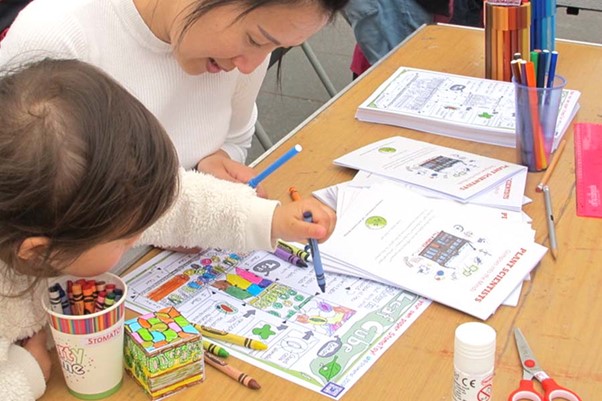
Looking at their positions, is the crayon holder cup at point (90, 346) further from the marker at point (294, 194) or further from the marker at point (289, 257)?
the marker at point (294, 194)

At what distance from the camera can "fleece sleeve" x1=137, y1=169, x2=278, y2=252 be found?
112 centimetres

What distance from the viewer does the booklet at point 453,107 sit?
1.50m

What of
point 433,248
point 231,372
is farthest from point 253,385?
point 433,248

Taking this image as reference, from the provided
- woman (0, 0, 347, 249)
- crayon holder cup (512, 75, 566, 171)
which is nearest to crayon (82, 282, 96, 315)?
woman (0, 0, 347, 249)

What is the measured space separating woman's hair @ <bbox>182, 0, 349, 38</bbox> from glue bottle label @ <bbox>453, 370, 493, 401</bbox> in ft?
1.67

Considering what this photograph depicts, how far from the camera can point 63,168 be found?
2.64 ft

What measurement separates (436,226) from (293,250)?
0.21 m

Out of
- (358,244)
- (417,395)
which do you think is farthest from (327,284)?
(417,395)

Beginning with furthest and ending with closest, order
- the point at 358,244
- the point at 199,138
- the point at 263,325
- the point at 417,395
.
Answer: the point at 199,138, the point at 358,244, the point at 263,325, the point at 417,395

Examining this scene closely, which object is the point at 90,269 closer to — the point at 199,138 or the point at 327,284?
the point at 327,284

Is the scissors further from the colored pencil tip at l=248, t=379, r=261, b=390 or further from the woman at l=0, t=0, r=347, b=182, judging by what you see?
the woman at l=0, t=0, r=347, b=182

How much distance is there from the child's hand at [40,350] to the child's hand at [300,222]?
33cm

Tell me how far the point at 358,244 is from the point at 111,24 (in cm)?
49

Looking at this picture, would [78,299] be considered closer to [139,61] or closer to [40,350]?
[40,350]
